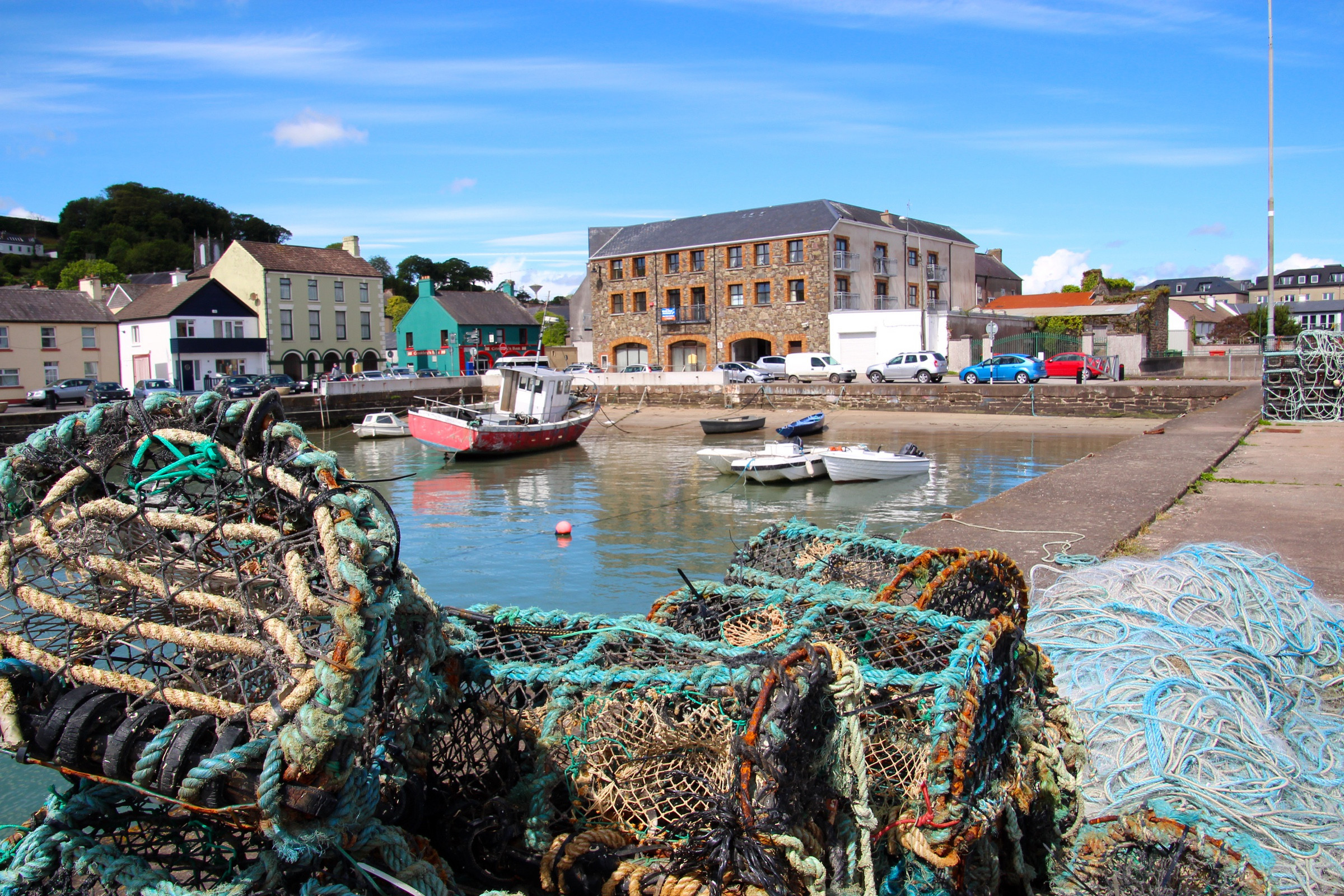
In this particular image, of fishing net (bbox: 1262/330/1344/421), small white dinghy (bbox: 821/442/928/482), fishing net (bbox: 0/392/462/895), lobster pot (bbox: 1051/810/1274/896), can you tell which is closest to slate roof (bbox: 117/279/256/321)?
small white dinghy (bbox: 821/442/928/482)

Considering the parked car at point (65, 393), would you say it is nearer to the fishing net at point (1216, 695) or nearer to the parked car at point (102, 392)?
the parked car at point (102, 392)

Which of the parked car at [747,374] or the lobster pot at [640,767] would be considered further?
the parked car at [747,374]

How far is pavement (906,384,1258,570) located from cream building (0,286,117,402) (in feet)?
129

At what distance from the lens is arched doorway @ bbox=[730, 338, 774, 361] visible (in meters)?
45.9

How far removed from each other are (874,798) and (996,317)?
146 feet

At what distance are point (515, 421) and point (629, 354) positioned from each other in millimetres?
23639

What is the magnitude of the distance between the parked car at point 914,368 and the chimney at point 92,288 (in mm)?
38215

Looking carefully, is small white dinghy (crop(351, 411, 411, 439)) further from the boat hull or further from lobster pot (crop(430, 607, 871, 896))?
lobster pot (crop(430, 607, 871, 896))

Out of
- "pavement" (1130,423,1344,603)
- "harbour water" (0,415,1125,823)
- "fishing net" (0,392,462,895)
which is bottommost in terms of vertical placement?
"harbour water" (0,415,1125,823)

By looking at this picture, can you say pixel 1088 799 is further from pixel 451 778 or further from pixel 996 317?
pixel 996 317

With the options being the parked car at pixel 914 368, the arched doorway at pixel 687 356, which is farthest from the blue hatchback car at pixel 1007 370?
the arched doorway at pixel 687 356

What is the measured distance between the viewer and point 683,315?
46438mm

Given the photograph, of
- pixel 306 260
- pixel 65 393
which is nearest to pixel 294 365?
pixel 306 260

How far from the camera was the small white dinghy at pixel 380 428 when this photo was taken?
3148cm
